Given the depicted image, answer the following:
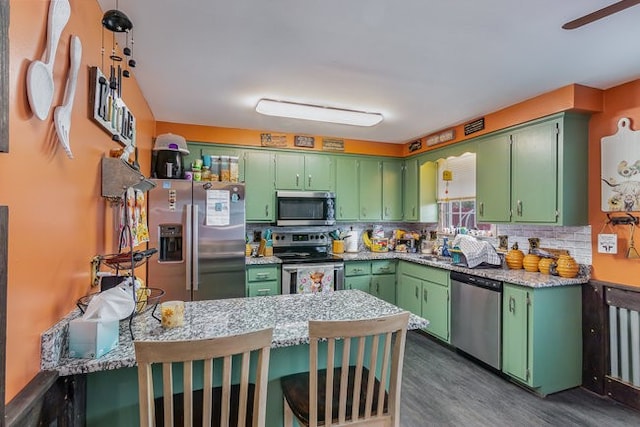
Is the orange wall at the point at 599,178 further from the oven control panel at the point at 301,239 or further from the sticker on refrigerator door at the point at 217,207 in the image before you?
A: the sticker on refrigerator door at the point at 217,207

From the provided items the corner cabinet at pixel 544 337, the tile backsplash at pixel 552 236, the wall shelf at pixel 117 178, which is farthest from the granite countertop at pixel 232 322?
the tile backsplash at pixel 552 236

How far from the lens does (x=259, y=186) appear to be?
4023 millimetres

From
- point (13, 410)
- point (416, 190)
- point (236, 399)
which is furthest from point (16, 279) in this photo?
point (416, 190)

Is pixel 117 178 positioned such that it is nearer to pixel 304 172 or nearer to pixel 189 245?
pixel 189 245

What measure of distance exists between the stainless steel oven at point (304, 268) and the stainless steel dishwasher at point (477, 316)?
4.30ft

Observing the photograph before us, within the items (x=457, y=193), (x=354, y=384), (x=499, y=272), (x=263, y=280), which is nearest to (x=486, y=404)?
(x=499, y=272)

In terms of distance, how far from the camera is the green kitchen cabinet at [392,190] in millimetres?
4672

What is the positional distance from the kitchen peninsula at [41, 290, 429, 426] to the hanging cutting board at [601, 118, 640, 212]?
2.13 m

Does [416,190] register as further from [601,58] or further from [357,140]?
[601,58]

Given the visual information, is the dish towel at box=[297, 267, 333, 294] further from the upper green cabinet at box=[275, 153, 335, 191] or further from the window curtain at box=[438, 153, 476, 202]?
the window curtain at box=[438, 153, 476, 202]

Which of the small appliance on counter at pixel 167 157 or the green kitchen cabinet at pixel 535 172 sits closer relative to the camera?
the green kitchen cabinet at pixel 535 172

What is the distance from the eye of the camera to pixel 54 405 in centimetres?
109

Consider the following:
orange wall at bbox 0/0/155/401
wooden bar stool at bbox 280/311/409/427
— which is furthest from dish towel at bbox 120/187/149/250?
wooden bar stool at bbox 280/311/409/427

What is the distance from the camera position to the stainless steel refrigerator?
9.95 feet
